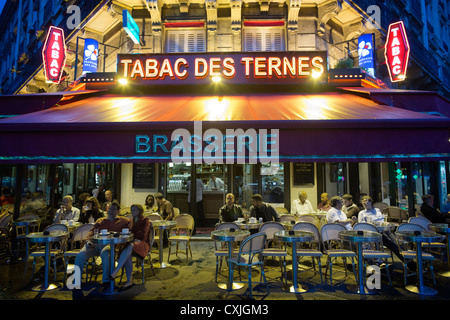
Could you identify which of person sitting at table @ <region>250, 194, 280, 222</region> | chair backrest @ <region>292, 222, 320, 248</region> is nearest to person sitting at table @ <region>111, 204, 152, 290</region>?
person sitting at table @ <region>250, 194, 280, 222</region>

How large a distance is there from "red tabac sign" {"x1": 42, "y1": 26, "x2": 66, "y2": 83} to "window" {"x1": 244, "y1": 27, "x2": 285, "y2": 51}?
675cm

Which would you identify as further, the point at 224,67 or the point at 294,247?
the point at 224,67

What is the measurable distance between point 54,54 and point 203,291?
393 inches

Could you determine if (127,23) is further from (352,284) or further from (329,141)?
(352,284)

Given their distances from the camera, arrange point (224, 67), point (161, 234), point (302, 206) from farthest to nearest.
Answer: point (302, 206)
point (224, 67)
point (161, 234)

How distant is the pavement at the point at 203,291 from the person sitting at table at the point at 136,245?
32cm

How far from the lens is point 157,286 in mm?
4926

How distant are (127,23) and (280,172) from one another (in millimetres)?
6819

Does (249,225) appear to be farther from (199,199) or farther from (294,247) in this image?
(199,199)

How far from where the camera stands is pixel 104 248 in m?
5.05

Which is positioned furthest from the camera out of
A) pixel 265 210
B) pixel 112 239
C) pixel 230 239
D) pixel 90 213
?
pixel 90 213

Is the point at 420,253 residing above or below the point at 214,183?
below

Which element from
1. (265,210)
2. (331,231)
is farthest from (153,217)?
(331,231)

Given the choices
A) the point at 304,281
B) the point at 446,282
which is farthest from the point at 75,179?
the point at 446,282
